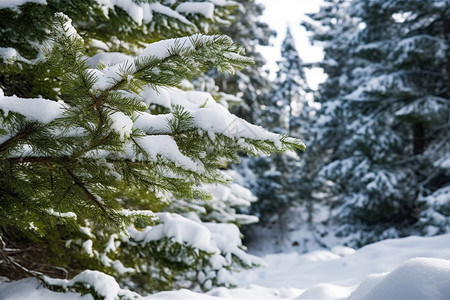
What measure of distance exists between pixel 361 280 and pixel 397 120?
9239 millimetres

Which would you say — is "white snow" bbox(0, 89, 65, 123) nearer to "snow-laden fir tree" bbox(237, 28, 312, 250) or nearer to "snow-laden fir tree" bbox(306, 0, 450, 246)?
"snow-laden fir tree" bbox(306, 0, 450, 246)

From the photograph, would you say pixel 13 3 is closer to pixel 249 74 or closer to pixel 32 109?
pixel 32 109

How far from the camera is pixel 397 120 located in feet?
37.8

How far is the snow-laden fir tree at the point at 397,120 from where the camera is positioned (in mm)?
10266

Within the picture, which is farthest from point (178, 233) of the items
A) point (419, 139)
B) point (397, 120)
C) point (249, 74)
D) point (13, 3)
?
point (249, 74)

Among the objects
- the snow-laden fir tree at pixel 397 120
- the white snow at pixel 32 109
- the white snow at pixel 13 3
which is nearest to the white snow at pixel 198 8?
the white snow at pixel 13 3

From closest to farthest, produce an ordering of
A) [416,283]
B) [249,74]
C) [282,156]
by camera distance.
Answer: [416,283] → [249,74] → [282,156]

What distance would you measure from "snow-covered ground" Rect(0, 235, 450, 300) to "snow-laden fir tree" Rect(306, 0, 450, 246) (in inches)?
215

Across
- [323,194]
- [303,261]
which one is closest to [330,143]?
[323,194]

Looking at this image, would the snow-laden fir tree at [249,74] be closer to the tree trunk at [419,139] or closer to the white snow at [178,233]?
the tree trunk at [419,139]

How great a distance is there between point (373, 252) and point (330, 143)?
1302 centimetres

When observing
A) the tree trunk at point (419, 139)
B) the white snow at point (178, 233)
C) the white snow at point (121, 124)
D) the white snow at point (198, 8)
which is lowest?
the white snow at point (178, 233)

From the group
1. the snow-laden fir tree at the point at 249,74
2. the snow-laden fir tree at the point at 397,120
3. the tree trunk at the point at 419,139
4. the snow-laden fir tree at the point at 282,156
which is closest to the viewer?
the snow-laden fir tree at the point at 397,120

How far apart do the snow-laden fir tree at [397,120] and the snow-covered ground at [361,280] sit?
215 inches
